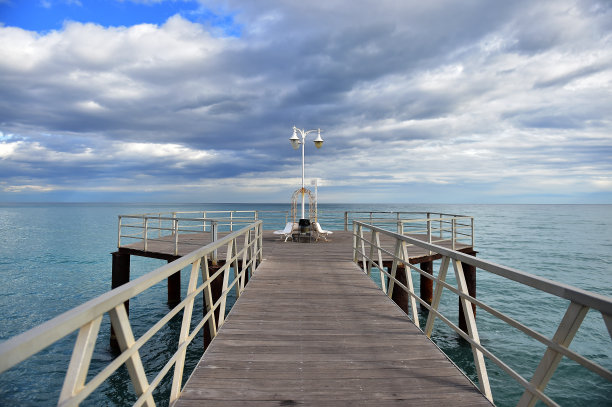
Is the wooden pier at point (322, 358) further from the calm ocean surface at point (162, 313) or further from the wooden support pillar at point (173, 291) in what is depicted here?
the wooden support pillar at point (173, 291)

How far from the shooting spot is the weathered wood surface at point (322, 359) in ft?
8.91

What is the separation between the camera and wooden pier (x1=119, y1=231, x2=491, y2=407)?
2719mm

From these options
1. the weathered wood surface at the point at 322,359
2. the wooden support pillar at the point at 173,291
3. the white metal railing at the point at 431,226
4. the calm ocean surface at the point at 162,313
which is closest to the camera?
the weathered wood surface at the point at 322,359

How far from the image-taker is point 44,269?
→ 71.5ft

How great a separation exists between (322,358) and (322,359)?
2cm

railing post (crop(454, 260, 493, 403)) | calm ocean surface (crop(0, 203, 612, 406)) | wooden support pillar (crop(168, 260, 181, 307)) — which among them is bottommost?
calm ocean surface (crop(0, 203, 612, 406))

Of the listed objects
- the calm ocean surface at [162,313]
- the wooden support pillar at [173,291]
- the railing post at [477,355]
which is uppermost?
the railing post at [477,355]

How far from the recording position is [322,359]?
337 cm

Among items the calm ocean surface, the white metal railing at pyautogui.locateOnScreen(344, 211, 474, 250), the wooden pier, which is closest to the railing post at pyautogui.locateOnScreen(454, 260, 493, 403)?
the wooden pier

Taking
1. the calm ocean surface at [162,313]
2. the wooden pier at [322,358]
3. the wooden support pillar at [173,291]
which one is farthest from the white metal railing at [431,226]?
the wooden support pillar at [173,291]

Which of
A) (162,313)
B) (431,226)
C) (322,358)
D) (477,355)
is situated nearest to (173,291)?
(162,313)

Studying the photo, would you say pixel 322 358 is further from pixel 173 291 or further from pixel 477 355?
pixel 173 291

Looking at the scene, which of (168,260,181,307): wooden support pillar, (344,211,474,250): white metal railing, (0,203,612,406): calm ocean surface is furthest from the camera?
(168,260,181,307): wooden support pillar

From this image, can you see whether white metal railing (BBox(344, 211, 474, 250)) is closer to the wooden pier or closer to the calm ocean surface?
the calm ocean surface
